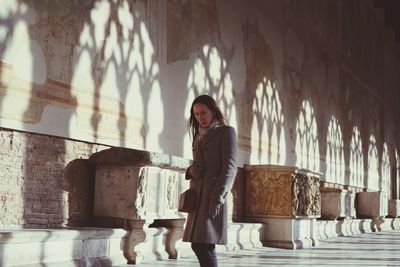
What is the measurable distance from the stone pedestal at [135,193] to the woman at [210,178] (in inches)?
101

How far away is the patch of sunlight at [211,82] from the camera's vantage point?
33.2 feet

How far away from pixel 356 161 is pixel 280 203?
11.1 m

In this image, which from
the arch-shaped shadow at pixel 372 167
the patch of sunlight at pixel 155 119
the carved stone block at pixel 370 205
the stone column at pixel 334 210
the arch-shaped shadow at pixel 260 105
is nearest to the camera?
the patch of sunlight at pixel 155 119

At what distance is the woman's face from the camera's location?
460cm

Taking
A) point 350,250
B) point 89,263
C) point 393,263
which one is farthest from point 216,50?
point 89,263

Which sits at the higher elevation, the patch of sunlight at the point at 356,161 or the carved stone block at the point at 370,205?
the patch of sunlight at the point at 356,161

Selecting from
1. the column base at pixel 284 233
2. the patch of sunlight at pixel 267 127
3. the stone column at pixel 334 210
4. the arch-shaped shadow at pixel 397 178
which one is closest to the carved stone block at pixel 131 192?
the column base at pixel 284 233

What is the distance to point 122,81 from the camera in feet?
27.0

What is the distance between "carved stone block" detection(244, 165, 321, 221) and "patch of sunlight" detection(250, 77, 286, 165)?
750 millimetres

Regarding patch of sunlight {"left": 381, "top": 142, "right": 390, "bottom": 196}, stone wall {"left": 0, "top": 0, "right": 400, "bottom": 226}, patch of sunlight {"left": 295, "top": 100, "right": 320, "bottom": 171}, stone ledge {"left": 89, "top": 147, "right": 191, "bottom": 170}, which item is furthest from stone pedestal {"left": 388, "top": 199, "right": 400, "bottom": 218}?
stone ledge {"left": 89, "top": 147, "right": 191, "bottom": 170}

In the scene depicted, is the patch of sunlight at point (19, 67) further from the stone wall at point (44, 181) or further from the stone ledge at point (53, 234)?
the stone ledge at point (53, 234)

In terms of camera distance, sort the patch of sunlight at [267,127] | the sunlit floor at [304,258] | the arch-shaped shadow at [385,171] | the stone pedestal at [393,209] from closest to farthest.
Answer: the sunlit floor at [304,258], the patch of sunlight at [267,127], the stone pedestal at [393,209], the arch-shaped shadow at [385,171]

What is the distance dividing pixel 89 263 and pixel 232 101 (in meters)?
5.82

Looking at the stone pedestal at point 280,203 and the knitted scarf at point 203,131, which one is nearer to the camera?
the knitted scarf at point 203,131
